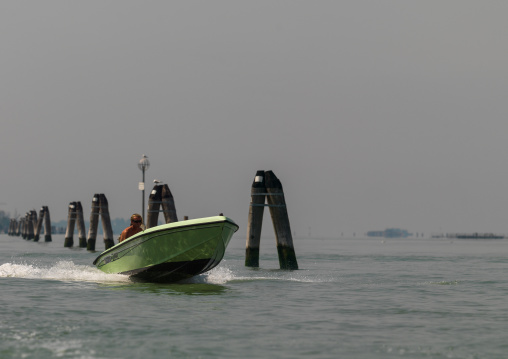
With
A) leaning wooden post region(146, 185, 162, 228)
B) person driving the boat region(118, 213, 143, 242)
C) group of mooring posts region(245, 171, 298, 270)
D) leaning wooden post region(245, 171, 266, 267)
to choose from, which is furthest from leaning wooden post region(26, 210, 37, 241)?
person driving the boat region(118, 213, 143, 242)

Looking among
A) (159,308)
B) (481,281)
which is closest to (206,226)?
(159,308)

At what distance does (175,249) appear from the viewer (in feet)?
64.0

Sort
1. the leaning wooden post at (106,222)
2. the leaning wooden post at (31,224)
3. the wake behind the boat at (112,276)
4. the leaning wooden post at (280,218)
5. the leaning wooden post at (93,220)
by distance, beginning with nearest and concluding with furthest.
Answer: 1. the wake behind the boat at (112,276)
2. the leaning wooden post at (280,218)
3. the leaning wooden post at (106,222)
4. the leaning wooden post at (93,220)
5. the leaning wooden post at (31,224)

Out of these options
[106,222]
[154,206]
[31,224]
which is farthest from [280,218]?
[31,224]

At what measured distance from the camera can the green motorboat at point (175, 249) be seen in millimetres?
19312

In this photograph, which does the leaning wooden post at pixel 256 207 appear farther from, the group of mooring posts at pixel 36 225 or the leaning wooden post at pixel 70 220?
the group of mooring posts at pixel 36 225

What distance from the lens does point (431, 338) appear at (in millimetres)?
11656

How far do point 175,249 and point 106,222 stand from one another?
29306 millimetres

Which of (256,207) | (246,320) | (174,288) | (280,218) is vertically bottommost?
(246,320)

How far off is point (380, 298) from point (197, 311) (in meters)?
5.58

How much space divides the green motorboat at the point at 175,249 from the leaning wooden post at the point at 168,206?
49.8 ft

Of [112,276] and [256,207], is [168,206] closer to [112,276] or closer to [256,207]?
[256,207]

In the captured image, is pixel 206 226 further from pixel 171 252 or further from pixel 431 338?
pixel 431 338

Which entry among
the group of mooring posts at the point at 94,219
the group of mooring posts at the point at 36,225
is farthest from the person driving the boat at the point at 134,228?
the group of mooring posts at the point at 36,225
